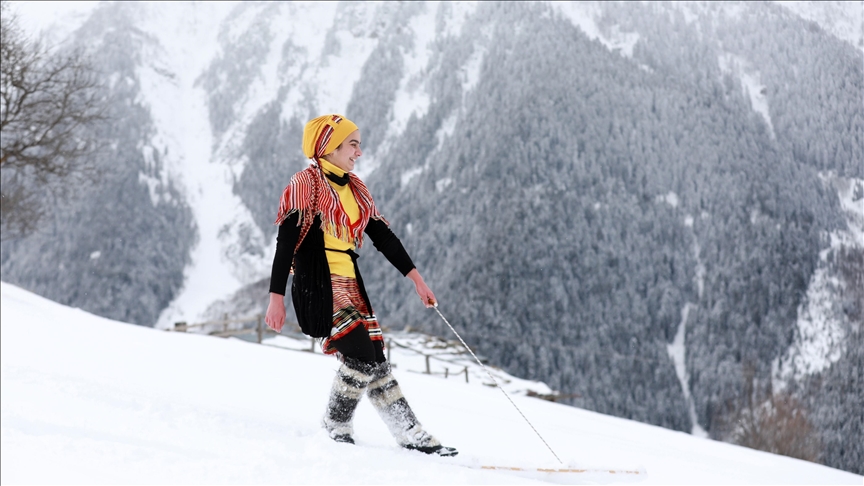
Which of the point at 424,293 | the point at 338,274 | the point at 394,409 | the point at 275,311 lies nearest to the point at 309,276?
the point at 338,274

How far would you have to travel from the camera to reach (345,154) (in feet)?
8.84

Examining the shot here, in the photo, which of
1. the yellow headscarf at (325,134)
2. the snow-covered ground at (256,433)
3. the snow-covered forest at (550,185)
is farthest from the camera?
the snow-covered forest at (550,185)

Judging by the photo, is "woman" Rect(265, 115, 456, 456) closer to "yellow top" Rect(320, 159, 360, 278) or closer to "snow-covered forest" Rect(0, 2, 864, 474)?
"yellow top" Rect(320, 159, 360, 278)

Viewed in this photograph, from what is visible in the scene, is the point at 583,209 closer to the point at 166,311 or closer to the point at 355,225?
the point at 166,311

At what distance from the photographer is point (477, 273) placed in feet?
108

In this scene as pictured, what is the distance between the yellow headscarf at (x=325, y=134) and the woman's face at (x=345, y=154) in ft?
0.06

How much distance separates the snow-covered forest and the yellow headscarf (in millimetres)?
5147

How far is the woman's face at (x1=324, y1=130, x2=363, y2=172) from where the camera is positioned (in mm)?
2688

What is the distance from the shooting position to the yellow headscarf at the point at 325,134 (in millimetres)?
2654

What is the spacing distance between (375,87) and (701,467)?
46275 mm

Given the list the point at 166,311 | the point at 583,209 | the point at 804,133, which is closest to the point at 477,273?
the point at 583,209

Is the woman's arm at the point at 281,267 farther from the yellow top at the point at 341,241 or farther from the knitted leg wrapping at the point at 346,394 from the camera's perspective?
the knitted leg wrapping at the point at 346,394

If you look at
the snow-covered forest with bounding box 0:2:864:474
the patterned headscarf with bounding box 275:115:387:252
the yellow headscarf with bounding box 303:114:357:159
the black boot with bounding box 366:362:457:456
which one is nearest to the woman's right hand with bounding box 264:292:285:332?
the patterned headscarf with bounding box 275:115:387:252

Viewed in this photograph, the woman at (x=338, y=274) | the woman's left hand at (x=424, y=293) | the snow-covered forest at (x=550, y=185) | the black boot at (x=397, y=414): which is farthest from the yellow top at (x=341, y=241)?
the snow-covered forest at (x=550, y=185)
